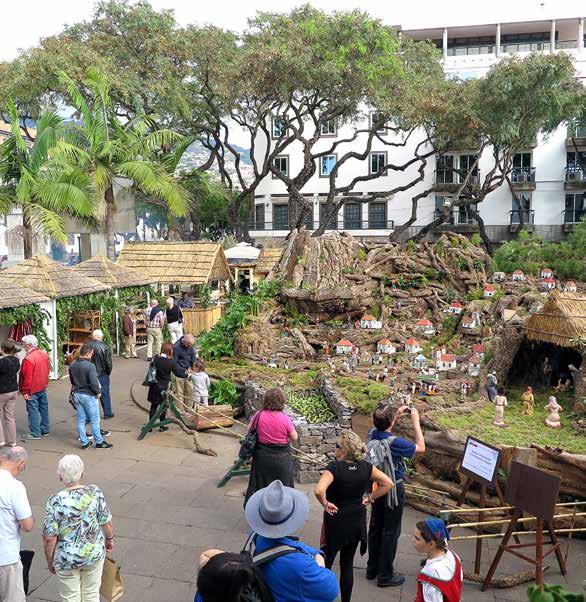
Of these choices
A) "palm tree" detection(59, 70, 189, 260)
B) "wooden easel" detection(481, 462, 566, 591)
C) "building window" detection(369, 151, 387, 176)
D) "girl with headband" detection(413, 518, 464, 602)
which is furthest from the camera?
"building window" detection(369, 151, 387, 176)

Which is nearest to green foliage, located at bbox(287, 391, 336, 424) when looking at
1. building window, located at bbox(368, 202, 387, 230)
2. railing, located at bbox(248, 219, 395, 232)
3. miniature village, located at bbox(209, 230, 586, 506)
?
miniature village, located at bbox(209, 230, 586, 506)

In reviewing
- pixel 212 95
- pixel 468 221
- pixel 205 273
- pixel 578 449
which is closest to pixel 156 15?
pixel 212 95

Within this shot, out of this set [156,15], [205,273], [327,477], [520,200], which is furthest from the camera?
[520,200]

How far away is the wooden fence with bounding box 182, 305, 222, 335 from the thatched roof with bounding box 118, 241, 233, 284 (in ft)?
6.54

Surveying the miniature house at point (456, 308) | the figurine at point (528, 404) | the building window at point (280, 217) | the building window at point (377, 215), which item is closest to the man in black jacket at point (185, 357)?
the figurine at point (528, 404)

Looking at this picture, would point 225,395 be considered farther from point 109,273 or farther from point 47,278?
point 109,273

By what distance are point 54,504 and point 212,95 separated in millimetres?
28208

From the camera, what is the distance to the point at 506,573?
5910 millimetres

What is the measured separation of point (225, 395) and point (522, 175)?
108 feet

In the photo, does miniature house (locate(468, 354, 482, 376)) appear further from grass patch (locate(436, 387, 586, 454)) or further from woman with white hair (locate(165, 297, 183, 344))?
woman with white hair (locate(165, 297, 183, 344))

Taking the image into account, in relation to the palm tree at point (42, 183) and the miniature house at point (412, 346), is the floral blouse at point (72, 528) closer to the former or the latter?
the miniature house at point (412, 346)

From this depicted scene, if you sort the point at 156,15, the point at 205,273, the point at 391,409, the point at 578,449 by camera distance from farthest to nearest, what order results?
1. the point at 156,15
2. the point at 205,273
3. the point at 578,449
4. the point at 391,409

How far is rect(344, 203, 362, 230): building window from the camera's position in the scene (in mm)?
40781

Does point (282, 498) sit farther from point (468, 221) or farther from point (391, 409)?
point (468, 221)
